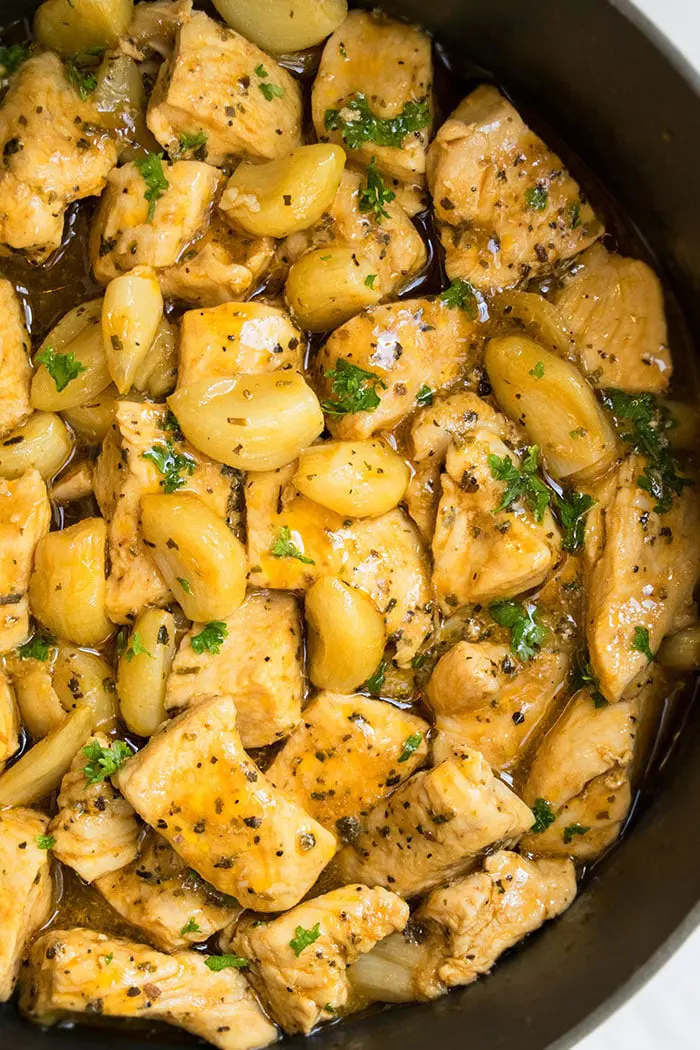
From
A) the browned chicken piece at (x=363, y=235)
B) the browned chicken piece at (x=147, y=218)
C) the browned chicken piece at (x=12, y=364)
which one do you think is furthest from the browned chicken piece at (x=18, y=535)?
the browned chicken piece at (x=363, y=235)

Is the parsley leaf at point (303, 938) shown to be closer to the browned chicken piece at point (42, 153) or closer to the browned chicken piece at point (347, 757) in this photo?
the browned chicken piece at point (347, 757)

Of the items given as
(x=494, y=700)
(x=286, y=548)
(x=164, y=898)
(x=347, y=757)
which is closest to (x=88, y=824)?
(x=164, y=898)

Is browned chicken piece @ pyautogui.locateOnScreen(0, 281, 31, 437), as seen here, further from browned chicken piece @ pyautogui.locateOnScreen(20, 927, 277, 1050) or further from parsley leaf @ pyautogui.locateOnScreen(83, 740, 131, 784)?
browned chicken piece @ pyautogui.locateOnScreen(20, 927, 277, 1050)

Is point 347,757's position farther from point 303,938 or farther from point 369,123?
point 369,123

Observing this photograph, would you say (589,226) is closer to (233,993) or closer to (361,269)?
(361,269)

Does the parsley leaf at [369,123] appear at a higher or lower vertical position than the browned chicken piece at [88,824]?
higher
